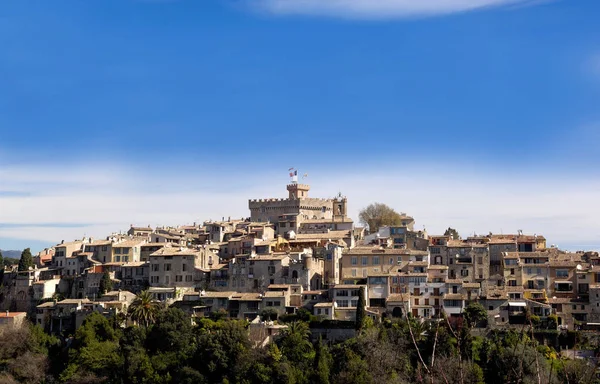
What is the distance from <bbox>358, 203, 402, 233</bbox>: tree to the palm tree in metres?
34.0

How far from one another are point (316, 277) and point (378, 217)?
88.1 feet

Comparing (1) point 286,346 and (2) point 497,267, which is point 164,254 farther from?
(2) point 497,267

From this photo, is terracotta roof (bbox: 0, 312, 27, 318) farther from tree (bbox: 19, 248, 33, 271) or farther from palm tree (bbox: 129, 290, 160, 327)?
palm tree (bbox: 129, 290, 160, 327)

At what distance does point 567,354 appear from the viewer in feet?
186

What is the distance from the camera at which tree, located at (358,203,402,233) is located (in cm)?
9131

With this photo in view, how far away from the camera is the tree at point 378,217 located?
91312 mm

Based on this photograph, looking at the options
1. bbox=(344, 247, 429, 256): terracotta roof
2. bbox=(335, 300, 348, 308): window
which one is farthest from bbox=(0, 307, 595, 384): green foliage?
bbox=(344, 247, 429, 256): terracotta roof

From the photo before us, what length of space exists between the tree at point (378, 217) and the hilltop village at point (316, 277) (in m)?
→ 7.35

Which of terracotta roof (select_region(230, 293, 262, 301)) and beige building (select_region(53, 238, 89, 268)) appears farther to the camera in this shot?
beige building (select_region(53, 238, 89, 268))

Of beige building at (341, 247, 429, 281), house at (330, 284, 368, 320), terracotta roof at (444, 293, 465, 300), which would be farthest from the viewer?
beige building at (341, 247, 429, 281)

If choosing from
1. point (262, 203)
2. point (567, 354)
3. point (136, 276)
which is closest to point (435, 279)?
→ point (567, 354)

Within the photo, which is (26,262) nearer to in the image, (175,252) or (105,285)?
(105,285)

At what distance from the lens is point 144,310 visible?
2502 inches

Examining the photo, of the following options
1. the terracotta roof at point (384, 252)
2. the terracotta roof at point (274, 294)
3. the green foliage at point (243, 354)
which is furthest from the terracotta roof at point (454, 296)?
the terracotta roof at point (274, 294)
